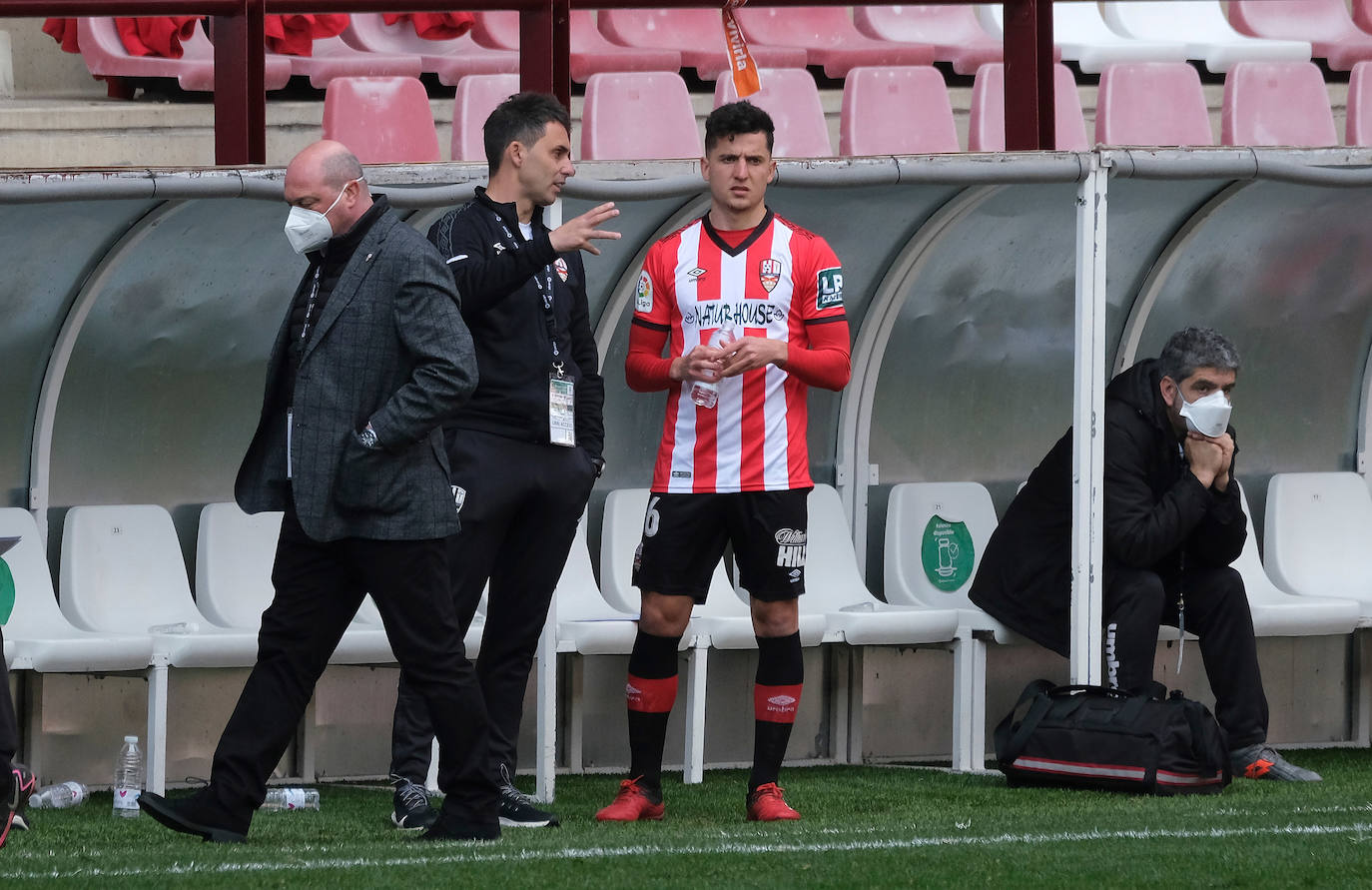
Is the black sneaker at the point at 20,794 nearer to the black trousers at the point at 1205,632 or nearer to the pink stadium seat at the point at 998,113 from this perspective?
the black trousers at the point at 1205,632

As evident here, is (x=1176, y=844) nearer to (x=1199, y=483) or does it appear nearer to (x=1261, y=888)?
(x=1261, y=888)

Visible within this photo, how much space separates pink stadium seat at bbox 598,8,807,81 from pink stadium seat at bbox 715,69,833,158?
2.20 meters

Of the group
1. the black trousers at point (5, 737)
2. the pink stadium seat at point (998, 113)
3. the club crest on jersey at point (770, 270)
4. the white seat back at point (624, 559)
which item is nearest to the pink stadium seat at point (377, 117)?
the white seat back at point (624, 559)

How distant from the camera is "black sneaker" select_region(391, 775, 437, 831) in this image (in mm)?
5609

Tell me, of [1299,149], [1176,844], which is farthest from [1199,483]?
[1176,844]

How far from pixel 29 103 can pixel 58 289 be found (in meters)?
3.78

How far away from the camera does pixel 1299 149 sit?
21.5 feet

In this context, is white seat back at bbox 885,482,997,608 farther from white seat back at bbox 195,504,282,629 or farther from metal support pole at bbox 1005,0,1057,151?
white seat back at bbox 195,504,282,629

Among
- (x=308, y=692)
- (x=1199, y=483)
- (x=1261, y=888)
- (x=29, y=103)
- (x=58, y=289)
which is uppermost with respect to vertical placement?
(x=29, y=103)

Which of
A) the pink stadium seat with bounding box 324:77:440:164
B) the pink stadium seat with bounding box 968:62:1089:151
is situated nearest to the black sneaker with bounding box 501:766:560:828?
the pink stadium seat with bounding box 324:77:440:164

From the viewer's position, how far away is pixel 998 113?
954 centimetres

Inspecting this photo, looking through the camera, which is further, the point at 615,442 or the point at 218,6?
the point at 615,442

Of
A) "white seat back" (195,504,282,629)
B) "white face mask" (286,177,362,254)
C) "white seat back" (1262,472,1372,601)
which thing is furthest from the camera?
"white seat back" (1262,472,1372,601)

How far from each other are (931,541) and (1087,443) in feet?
3.98
